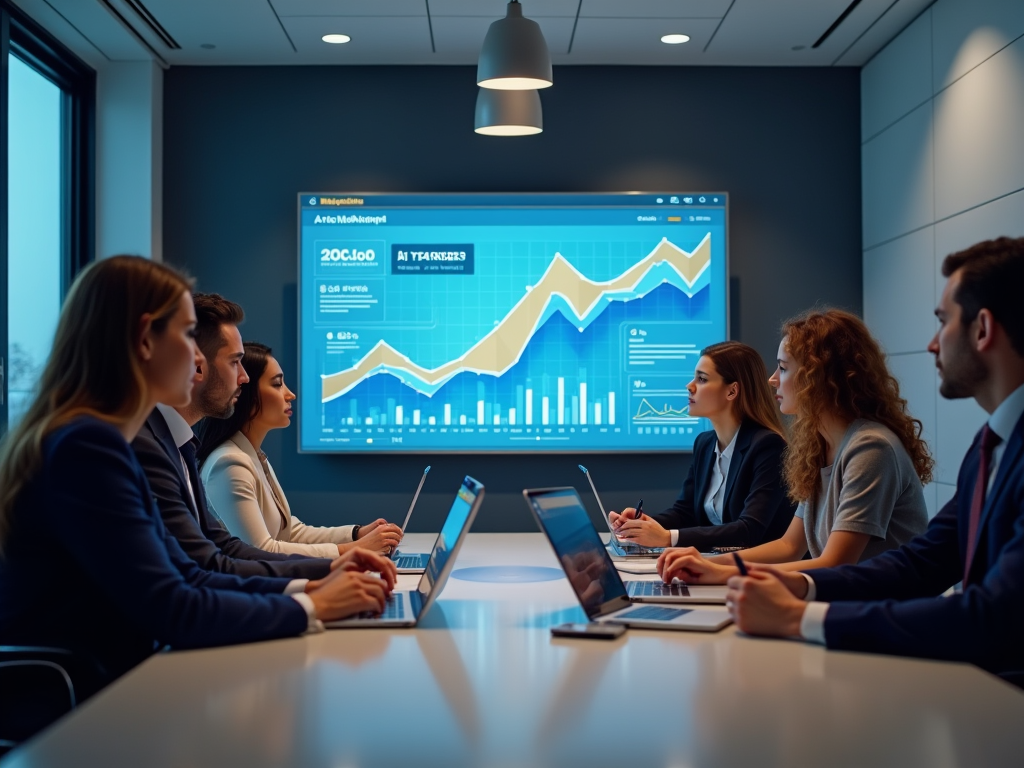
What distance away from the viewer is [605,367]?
5070mm

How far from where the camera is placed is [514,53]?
10.5ft

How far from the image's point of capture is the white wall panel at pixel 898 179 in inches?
176

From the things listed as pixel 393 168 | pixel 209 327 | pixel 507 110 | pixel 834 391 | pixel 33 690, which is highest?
pixel 393 168

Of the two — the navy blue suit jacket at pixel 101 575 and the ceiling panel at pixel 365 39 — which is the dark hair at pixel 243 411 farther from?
the ceiling panel at pixel 365 39

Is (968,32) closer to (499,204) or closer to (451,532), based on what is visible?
(499,204)

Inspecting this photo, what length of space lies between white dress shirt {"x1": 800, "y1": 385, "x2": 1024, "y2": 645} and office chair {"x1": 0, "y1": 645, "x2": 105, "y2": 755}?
1.22 metres

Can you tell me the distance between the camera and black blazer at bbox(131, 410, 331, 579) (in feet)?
7.02

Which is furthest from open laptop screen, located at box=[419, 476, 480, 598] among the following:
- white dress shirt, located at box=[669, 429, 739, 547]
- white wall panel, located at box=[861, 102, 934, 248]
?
white wall panel, located at box=[861, 102, 934, 248]

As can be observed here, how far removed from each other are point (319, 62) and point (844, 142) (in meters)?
2.72

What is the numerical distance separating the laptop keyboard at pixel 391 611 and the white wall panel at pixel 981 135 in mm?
2821

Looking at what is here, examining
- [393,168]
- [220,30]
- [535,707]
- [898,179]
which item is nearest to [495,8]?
[393,168]

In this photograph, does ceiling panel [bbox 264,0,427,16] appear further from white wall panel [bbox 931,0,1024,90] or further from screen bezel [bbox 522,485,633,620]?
screen bezel [bbox 522,485,633,620]

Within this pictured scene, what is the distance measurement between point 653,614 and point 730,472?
1.52 meters

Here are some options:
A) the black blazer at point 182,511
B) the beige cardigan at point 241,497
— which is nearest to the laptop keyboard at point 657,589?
the black blazer at point 182,511
